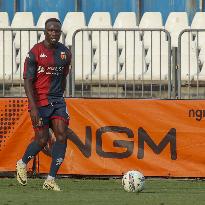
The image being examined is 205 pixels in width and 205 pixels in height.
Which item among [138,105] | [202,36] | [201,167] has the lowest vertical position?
[201,167]

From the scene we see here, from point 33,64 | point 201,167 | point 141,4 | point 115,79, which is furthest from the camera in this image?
point 141,4

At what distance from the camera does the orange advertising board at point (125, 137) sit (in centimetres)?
1408

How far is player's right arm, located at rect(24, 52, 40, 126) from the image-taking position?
11883 mm

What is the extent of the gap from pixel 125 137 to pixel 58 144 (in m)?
2.39

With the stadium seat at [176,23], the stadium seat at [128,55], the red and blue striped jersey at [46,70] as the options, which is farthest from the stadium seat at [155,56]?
the red and blue striped jersey at [46,70]

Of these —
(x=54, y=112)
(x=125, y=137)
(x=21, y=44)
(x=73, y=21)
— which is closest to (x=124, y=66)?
(x=125, y=137)

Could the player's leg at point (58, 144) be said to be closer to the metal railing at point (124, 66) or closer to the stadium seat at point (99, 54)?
the metal railing at point (124, 66)

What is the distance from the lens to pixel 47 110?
12086mm

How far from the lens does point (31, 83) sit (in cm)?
1196

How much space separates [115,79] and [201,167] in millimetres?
2140

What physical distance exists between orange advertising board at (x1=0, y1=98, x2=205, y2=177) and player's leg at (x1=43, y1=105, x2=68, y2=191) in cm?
215

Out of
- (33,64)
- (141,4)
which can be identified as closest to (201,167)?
(33,64)

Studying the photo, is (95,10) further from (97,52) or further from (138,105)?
(138,105)

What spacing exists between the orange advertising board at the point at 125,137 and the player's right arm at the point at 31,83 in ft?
7.43
